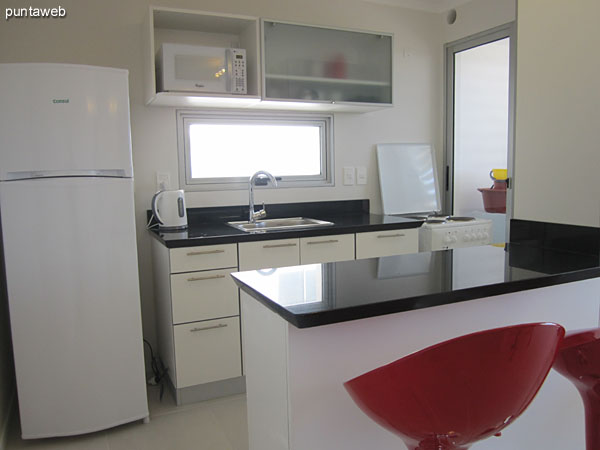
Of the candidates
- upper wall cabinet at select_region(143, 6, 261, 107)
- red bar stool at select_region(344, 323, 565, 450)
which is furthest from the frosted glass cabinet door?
red bar stool at select_region(344, 323, 565, 450)

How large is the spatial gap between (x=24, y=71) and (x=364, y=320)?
1.88m

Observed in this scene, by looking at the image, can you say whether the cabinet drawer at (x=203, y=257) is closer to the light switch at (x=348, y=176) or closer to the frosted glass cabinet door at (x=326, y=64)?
the frosted glass cabinet door at (x=326, y=64)

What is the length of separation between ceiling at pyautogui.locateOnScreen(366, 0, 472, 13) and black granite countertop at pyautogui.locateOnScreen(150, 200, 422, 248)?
1.53 m

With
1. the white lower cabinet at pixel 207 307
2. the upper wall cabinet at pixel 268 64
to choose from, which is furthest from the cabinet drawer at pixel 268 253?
the upper wall cabinet at pixel 268 64

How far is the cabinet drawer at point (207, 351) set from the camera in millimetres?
2660

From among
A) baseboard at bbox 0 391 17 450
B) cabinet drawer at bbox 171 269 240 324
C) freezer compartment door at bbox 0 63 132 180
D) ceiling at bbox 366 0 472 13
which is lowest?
baseboard at bbox 0 391 17 450

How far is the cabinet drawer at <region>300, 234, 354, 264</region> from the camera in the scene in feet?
9.51

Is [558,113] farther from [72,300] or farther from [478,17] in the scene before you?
[72,300]

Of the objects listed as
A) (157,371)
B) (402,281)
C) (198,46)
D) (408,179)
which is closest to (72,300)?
(157,371)

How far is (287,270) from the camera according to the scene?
1564mm

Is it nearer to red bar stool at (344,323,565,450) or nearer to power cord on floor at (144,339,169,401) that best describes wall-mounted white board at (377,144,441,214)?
power cord on floor at (144,339,169,401)

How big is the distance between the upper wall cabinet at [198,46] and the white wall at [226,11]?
159 millimetres

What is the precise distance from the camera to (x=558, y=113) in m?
1.88

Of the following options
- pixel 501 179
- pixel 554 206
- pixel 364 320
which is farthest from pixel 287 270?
pixel 501 179
